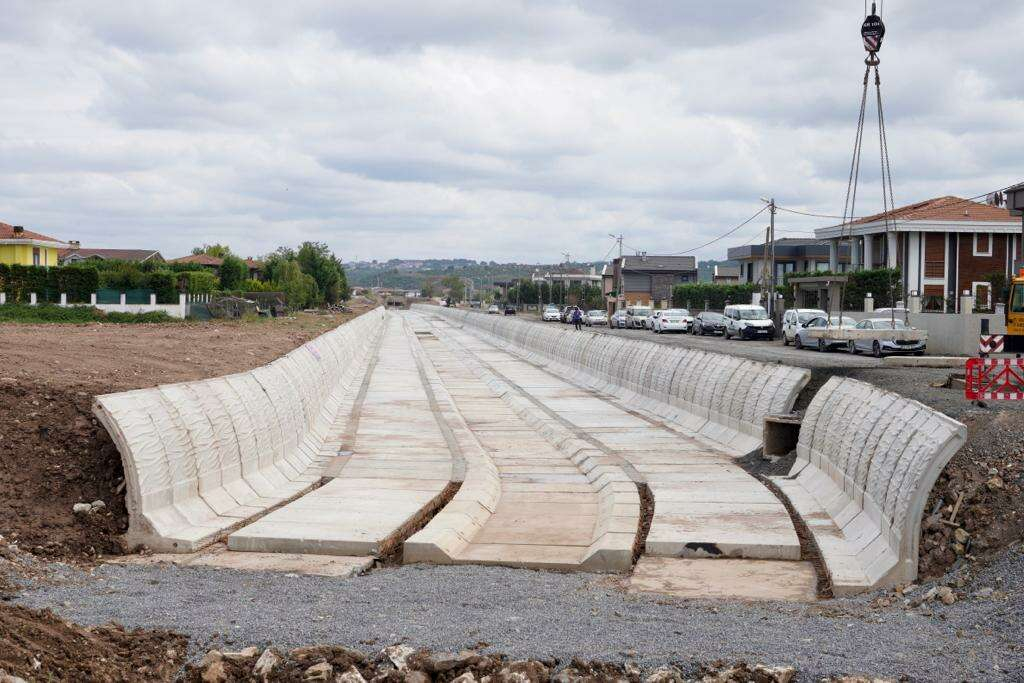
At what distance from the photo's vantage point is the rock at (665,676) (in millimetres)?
6395

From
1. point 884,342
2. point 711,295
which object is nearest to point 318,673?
point 884,342

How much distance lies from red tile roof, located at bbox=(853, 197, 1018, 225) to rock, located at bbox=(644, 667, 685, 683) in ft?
199

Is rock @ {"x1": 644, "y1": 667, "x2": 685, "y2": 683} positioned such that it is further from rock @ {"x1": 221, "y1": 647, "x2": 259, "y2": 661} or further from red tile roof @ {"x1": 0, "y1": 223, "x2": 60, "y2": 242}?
red tile roof @ {"x1": 0, "y1": 223, "x2": 60, "y2": 242}

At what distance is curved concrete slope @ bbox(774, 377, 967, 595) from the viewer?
894 cm

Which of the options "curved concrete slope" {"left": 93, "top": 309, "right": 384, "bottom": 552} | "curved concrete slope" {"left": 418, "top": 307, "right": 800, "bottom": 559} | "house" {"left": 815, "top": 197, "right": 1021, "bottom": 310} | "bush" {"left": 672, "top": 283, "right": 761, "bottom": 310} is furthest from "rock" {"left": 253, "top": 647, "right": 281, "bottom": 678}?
"bush" {"left": 672, "top": 283, "right": 761, "bottom": 310}

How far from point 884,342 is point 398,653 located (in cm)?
3597

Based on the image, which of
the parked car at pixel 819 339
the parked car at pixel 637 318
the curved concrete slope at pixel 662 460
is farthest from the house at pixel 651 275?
Answer: the curved concrete slope at pixel 662 460

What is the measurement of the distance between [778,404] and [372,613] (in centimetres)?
1116

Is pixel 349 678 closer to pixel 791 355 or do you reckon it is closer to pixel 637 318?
pixel 791 355

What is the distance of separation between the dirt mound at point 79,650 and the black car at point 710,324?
58323mm

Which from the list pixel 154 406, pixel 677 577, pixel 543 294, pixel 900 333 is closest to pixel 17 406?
pixel 154 406

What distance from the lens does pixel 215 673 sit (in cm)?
660

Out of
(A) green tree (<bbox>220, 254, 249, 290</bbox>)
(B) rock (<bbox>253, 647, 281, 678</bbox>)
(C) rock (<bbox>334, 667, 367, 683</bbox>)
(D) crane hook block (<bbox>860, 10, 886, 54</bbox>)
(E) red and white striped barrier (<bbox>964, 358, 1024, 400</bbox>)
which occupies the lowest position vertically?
(C) rock (<bbox>334, 667, 367, 683</bbox>)

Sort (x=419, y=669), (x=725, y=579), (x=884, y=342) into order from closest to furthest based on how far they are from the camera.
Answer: (x=419, y=669), (x=725, y=579), (x=884, y=342)
